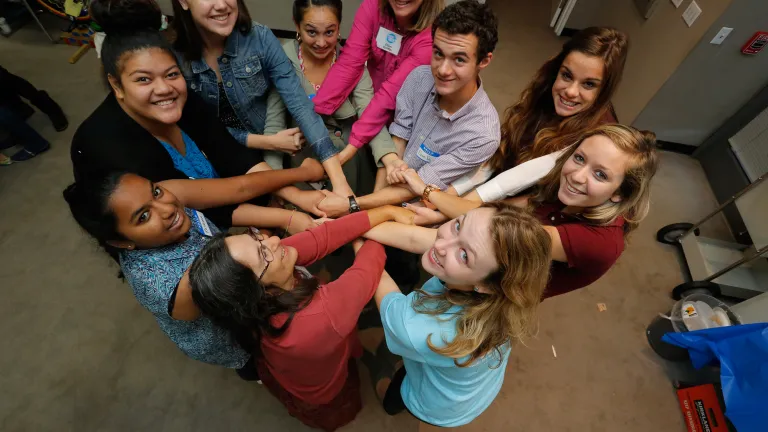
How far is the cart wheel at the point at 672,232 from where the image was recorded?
9.64ft

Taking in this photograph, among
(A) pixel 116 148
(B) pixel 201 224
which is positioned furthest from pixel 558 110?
(A) pixel 116 148

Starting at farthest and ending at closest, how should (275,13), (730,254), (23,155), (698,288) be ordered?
(275,13), (23,155), (730,254), (698,288)

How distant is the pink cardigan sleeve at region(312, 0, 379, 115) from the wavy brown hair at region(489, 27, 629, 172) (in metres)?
0.81

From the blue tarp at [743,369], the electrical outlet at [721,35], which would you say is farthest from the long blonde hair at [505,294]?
the electrical outlet at [721,35]

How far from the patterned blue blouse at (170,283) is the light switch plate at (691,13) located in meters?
3.90

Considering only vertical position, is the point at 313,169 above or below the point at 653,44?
above

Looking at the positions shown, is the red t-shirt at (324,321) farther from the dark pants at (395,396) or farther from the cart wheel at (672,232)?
the cart wheel at (672,232)

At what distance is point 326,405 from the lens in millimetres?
1773

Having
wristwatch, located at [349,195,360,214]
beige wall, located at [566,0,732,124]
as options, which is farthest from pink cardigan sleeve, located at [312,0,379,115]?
beige wall, located at [566,0,732,124]

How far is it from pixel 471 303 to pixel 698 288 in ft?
7.76

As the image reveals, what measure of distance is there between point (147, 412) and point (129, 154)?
5.29ft

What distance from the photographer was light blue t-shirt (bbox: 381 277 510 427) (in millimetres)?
1262

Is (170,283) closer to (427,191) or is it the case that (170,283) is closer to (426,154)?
(427,191)

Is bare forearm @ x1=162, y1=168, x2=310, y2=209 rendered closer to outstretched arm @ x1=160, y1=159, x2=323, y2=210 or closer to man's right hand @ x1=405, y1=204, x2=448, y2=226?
outstretched arm @ x1=160, y1=159, x2=323, y2=210
